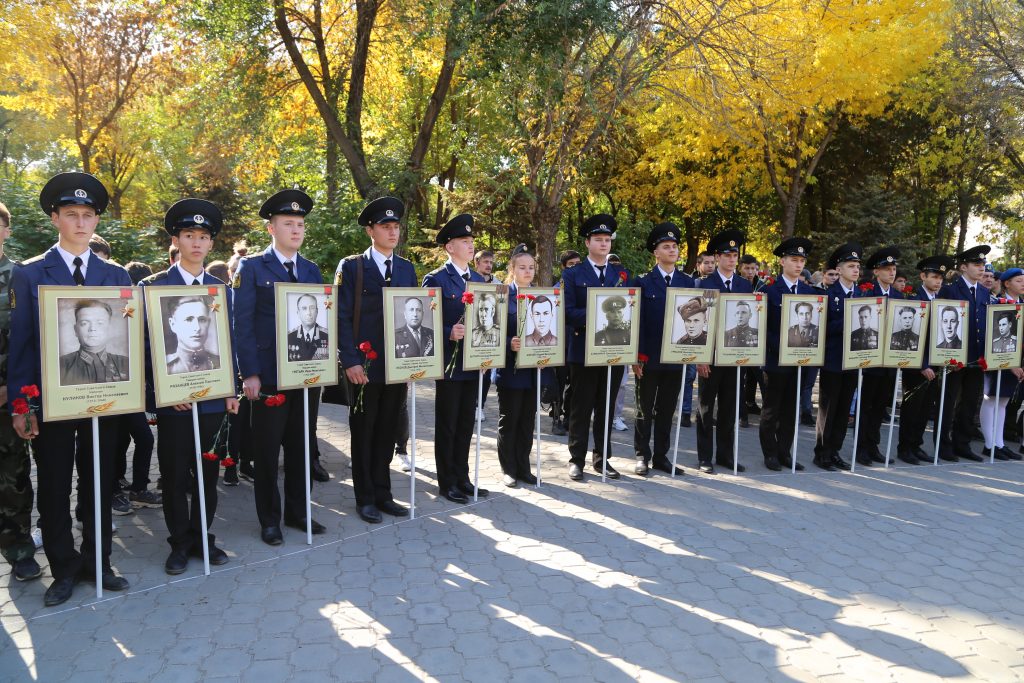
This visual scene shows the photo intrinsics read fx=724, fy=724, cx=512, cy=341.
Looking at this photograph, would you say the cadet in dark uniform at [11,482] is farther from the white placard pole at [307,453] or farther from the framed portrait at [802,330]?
the framed portrait at [802,330]

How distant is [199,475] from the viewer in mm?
4516

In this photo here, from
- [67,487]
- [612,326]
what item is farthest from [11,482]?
[612,326]

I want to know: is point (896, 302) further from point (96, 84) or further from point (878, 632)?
point (96, 84)

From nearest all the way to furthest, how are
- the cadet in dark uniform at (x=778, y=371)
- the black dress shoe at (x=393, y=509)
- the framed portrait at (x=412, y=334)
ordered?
the framed portrait at (x=412, y=334)
the black dress shoe at (x=393, y=509)
the cadet in dark uniform at (x=778, y=371)

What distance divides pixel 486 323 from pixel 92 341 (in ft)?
9.36

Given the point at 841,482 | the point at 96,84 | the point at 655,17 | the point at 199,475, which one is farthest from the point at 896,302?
the point at 96,84

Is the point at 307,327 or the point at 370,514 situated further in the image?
the point at 370,514

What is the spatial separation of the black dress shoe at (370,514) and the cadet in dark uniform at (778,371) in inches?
160

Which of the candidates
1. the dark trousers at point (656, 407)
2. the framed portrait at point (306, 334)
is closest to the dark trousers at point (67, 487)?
the framed portrait at point (306, 334)

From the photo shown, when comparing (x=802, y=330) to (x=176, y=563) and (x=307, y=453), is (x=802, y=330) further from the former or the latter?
(x=176, y=563)

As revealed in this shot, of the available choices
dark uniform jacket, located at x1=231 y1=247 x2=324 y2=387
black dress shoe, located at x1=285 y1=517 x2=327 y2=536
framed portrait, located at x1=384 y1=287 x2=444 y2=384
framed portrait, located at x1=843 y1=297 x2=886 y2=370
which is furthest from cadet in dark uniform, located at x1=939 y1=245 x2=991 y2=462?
dark uniform jacket, located at x1=231 y1=247 x2=324 y2=387

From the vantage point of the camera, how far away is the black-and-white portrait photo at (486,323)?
19.1ft

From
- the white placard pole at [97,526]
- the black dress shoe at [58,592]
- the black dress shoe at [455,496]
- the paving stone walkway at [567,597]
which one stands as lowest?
the paving stone walkway at [567,597]

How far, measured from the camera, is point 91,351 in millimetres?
3963
